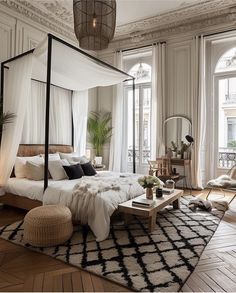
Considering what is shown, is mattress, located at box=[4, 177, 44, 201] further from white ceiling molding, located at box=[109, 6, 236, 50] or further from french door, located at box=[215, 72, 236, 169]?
white ceiling molding, located at box=[109, 6, 236, 50]

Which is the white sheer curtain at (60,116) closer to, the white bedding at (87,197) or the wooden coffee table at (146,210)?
the white bedding at (87,197)

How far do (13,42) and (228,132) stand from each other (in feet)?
17.1

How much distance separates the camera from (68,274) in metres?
2.19

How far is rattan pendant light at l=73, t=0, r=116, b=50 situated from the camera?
120 inches

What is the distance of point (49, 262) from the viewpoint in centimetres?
240

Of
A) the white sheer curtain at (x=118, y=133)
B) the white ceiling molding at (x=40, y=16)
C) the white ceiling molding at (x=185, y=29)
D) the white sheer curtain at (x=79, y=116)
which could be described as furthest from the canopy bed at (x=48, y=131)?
the white ceiling molding at (x=185, y=29)

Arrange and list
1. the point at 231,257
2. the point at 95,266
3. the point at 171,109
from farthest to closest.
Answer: the point at 171,109 → the point at 231,257 → the point at 95,266

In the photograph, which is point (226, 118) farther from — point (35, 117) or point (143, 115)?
point (35, 117)

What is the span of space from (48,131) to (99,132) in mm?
3296

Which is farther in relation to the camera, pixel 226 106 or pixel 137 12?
pixel 226 106

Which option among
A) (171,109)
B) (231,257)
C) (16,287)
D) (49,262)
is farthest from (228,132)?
(16,287)

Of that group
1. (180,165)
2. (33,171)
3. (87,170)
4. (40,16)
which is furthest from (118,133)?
(40,16)

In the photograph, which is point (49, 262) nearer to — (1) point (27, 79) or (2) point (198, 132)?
(1) point (27, 79)

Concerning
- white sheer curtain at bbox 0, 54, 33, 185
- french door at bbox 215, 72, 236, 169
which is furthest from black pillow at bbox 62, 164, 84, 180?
french door at bbox 215, 72, 236, 169
